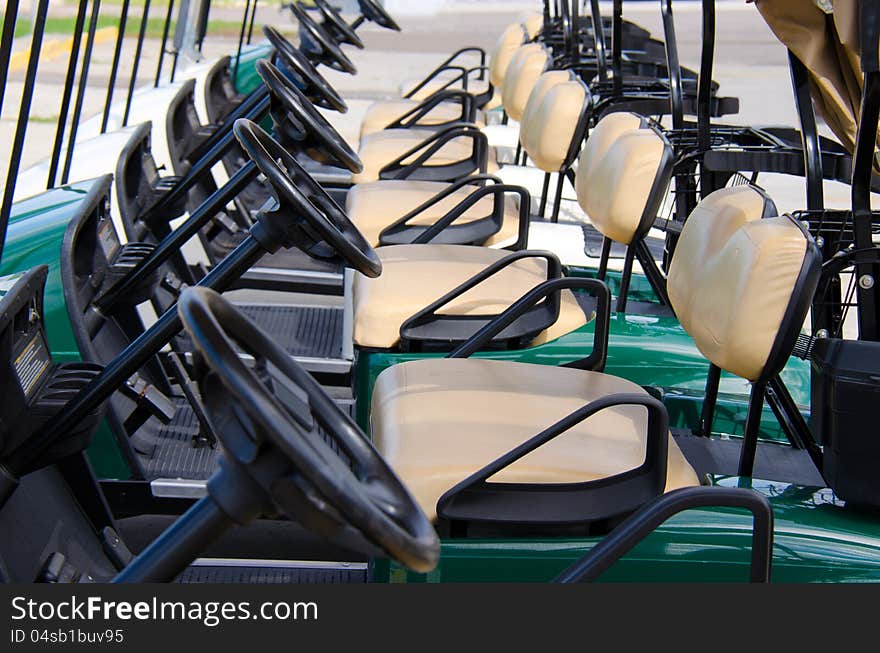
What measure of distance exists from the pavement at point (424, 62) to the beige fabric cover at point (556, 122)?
5.94 ft

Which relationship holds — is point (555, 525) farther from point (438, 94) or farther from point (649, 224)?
point (438, 94)

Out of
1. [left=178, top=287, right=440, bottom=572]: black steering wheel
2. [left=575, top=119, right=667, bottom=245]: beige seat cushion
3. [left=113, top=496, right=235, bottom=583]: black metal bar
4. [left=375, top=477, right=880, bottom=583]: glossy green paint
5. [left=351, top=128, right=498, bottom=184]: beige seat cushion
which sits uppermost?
[left=178, top=287, right=440, bottom=572]: black steering wheel

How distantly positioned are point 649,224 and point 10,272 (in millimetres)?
1276

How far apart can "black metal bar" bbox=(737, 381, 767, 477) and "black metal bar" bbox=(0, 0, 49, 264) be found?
4.30 ft

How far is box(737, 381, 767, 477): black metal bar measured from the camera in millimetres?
1785

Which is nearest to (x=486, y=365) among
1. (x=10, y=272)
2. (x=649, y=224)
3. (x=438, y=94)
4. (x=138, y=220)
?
(x=649, y=224)

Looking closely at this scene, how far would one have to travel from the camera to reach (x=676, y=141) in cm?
283

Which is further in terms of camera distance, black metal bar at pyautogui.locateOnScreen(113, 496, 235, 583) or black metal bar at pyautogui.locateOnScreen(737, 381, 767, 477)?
black metal bar at pyautogui.locateOnScreen(737, 381, 767, 477)

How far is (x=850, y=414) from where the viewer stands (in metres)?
1.65

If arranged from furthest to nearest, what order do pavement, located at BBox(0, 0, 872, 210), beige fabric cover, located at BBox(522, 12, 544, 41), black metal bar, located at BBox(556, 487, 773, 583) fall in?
pavement, located at BBox(0, 0, 872, 210) → beige fabric cover, located at BBox(522, 12, 544, 41) → black metal bar, located at BBox(556, 487, 773, 583)

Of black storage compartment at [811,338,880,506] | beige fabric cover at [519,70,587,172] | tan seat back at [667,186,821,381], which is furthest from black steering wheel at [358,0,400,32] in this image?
black storage compartment at [811,338,880,506]

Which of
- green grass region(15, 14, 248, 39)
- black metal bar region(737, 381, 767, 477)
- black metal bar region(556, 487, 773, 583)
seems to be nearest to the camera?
black metal bar region(556, 487, 773, 583)

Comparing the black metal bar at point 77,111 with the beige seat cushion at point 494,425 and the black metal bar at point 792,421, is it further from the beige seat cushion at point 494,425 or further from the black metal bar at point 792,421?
the black metal bar at point 792,421

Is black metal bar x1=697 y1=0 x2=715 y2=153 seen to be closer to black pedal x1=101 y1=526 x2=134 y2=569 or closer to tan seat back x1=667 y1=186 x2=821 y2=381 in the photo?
tan seat back x1=667 y1=186 x2=821 y2=381
